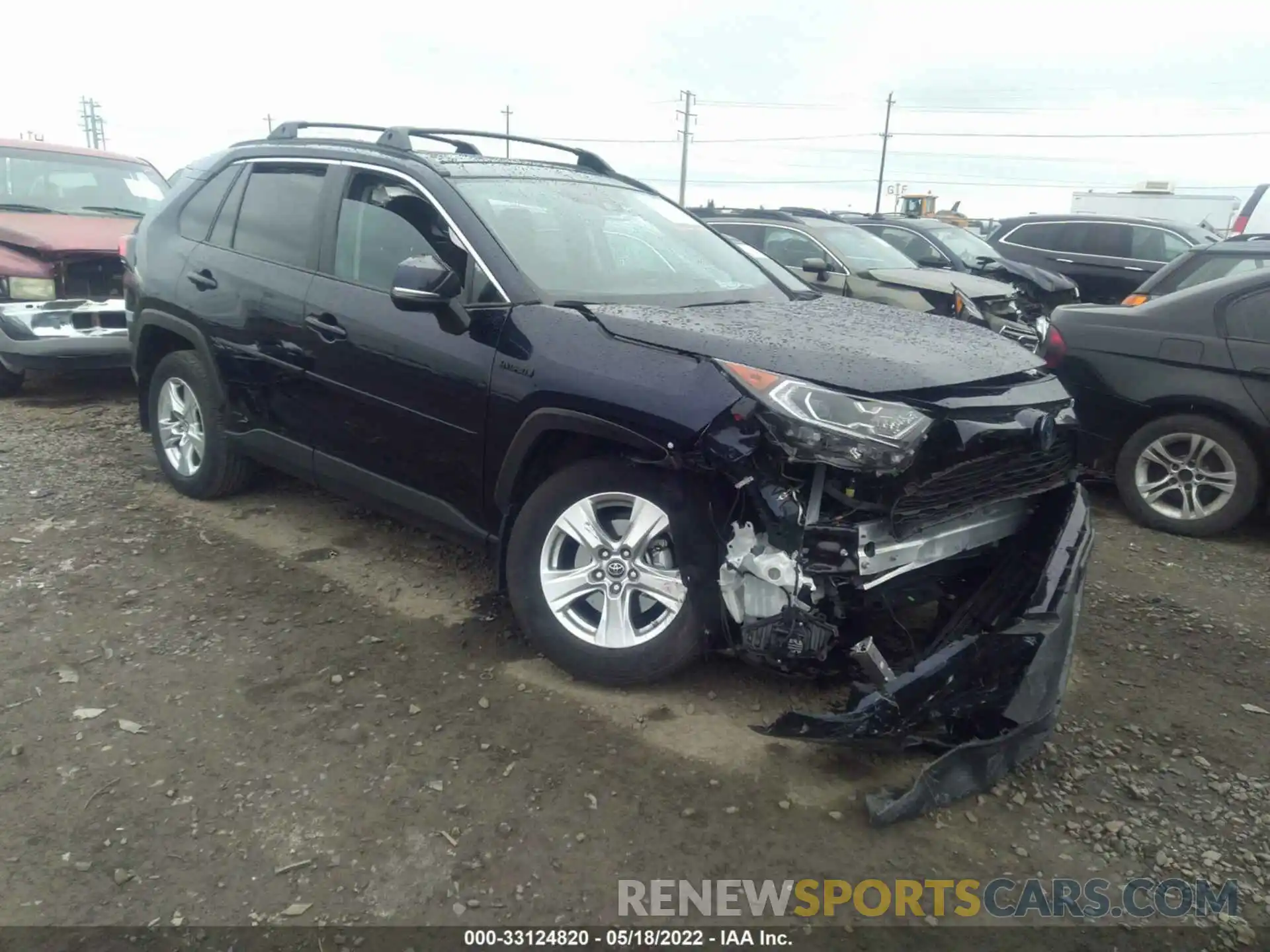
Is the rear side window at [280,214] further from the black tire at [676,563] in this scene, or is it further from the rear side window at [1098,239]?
the rear side window at [1098,239]

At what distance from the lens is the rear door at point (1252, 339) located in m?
5.00

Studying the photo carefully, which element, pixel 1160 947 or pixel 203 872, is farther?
pixel 203 872

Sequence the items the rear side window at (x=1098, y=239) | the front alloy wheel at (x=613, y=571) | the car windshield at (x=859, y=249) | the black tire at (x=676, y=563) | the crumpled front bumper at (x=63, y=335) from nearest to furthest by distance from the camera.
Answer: the black tire at (x=676, y=563) < the front alloy wheel at (x=613, y=571) < the crumpled front bumper at (x=63, y=335) < the car windshield at (x=859, y=249) < the rear side window at (x=1098, y=239)

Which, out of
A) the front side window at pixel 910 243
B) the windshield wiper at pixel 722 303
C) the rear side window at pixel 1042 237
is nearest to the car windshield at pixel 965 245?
the front side window at pixel 910 243

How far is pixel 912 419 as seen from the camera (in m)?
2.85

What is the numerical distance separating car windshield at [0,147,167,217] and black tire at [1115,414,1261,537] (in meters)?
7.63

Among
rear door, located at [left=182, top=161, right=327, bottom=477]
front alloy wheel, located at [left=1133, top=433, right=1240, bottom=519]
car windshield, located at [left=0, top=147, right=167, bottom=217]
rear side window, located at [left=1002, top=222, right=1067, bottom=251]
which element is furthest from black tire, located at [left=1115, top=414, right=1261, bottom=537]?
rear side window, located at [left=1002, top=222, right=1067, bottom=251]

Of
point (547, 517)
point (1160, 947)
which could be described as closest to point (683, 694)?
point (547, 517)

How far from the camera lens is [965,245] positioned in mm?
12523

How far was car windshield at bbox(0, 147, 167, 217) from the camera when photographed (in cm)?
784

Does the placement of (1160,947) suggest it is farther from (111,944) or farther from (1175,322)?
(1175,322)

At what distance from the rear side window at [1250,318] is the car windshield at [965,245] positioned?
668cm

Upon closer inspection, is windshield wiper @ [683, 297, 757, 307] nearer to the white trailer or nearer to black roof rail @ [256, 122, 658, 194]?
black roof rail @ [256, 122, 658, 194]

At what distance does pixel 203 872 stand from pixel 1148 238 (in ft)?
42.9
